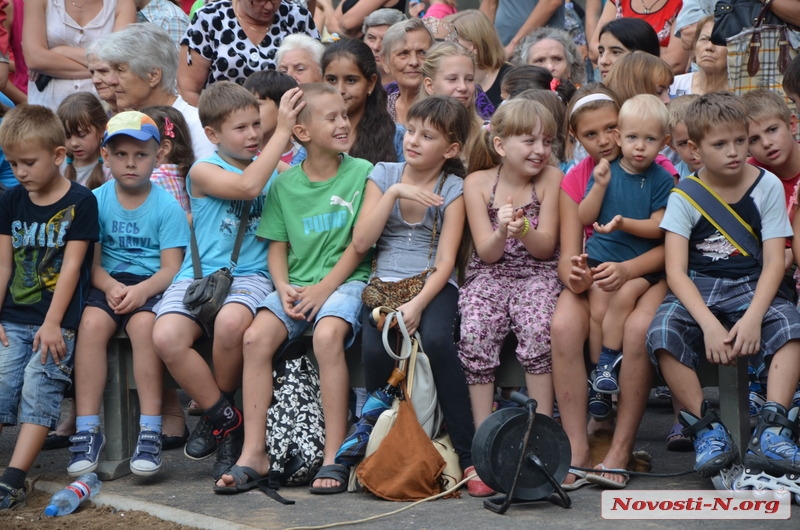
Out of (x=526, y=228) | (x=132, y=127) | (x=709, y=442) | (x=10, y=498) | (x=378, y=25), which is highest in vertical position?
(x=378, y=25)

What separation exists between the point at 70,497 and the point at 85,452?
1.25 feet

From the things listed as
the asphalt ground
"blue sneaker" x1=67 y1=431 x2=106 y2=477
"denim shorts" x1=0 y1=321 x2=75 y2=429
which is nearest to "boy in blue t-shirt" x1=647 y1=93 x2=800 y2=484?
the asphalt ground

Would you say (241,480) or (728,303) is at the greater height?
(728,303)

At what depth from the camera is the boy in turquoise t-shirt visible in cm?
472

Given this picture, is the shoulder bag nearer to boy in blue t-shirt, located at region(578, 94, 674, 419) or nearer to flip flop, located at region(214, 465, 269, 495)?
flip flop, located at region(214, 465, 269, 495)

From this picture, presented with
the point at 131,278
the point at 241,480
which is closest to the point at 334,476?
the point at 241,480

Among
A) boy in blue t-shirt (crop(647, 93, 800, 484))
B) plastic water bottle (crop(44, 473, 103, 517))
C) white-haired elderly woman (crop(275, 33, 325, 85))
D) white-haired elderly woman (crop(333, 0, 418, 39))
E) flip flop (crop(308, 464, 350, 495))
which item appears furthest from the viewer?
white-haired elderly woman (crop(333, 0, 418, 39))

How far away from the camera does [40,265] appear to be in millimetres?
5043

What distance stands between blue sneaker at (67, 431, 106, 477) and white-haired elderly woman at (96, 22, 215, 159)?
6.06 feet

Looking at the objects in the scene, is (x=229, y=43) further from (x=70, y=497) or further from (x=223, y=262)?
(x=70, y=497)

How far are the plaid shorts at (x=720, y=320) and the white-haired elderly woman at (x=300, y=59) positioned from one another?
268 centimetres

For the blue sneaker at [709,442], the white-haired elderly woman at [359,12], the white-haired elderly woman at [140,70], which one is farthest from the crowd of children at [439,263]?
the white-haired elderly woman at [359,12]

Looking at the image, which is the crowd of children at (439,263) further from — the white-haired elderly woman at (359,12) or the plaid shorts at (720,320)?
the white-haired elderly woman at (359,12)

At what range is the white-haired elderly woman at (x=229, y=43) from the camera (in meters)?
6.64
